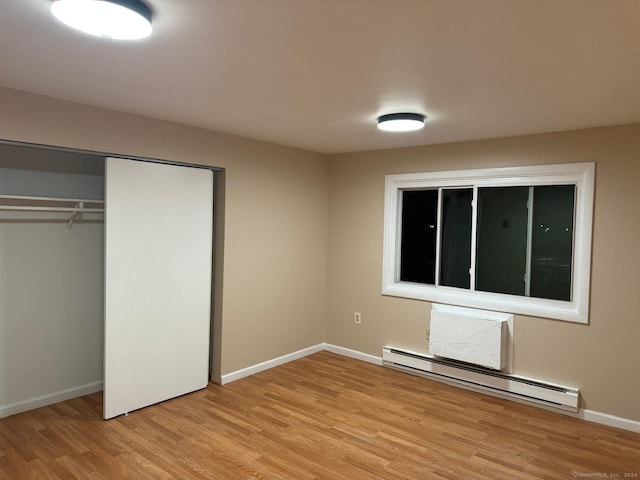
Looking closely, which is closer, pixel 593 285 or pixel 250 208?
pixel 593 285

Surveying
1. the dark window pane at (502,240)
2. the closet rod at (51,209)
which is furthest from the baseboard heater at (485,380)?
the closet rod at (51,209)

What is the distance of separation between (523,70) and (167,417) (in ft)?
11.0

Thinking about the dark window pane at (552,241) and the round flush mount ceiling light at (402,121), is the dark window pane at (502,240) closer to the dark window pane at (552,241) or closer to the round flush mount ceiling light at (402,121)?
the dark window pane at (552,241)

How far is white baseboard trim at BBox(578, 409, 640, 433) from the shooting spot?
10.9 feet

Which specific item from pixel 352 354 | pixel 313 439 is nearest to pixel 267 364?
pixel 352 354

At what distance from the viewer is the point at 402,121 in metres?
3.11

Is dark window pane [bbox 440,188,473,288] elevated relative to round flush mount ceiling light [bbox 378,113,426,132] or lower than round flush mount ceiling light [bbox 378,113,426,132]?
lower

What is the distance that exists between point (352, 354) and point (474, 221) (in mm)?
2035

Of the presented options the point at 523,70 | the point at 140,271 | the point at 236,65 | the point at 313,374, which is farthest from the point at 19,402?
the point at 523,70

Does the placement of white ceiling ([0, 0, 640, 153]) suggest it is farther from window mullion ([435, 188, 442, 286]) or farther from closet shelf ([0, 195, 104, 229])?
window mullion ([435, 188, 442, 286])

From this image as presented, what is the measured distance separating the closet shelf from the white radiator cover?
3.24 metres

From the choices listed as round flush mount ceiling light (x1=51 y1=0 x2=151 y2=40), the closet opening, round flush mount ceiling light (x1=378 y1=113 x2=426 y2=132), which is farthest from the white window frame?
round flush mount ceiling light (x1=51 y1=0 x2=151 y2=40)

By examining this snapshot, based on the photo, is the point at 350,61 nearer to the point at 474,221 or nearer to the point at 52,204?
the point at 474,221

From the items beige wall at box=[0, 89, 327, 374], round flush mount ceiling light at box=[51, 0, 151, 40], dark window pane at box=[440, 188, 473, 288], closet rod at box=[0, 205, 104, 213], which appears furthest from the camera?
dark window pane at box=[440, 188, 473, 288]
